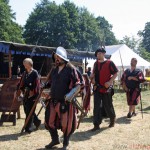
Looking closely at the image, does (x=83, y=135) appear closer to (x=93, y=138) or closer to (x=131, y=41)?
(x=93, y=138)

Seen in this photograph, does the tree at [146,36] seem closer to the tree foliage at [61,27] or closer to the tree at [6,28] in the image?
the tree foliage at [61,27]

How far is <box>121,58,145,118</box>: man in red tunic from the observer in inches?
345

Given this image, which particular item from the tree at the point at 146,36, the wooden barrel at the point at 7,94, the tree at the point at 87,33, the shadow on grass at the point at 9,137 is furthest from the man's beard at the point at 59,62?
the tree at the point at 146,36

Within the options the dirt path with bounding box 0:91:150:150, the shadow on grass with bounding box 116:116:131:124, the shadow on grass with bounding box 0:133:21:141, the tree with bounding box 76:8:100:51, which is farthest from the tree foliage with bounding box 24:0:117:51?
the shadow on grass with bounding box 0:133:21:141

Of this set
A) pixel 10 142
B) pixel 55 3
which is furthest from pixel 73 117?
pixel 55 3

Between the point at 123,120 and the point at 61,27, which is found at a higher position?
the point at 61,27

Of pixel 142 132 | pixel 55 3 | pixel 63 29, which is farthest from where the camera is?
pixel 55 3

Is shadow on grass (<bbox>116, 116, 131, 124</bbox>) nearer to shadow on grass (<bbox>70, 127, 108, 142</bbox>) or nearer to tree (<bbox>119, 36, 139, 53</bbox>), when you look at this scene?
shadow on grass (<bbox>70, 127, 108, 142</bbox>)

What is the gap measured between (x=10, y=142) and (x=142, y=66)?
833 inches

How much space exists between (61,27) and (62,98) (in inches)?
1666

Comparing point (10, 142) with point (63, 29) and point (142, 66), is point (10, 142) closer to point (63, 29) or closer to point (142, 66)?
point (142, 66)

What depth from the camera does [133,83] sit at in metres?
8.88

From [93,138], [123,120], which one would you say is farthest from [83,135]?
[123,120]

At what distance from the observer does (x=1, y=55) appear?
1858cm
